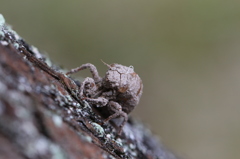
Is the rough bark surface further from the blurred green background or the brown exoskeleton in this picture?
the blurred green background

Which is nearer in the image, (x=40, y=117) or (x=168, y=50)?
(x=40, y=117)

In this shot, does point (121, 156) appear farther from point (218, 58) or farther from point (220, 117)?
point (218, 58)

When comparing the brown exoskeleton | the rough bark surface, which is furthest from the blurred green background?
the rough bark surface

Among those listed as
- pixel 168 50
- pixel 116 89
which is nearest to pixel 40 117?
pixel 116 89

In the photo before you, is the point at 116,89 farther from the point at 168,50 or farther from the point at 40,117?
the point at 168,50

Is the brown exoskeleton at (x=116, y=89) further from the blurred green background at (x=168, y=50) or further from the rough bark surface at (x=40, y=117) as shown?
the blurred green background at (x=168, y=50)
